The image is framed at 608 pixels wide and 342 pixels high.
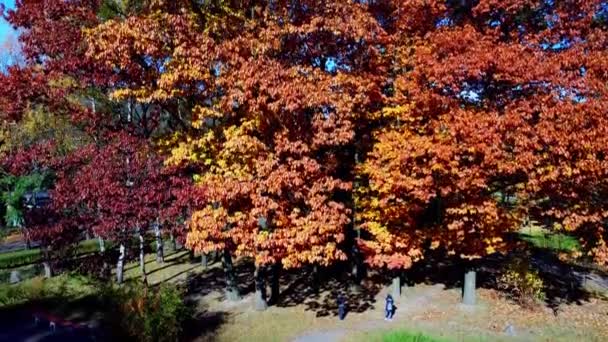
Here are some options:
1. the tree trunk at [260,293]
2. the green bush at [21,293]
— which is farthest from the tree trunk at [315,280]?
the green bush at [21,293]

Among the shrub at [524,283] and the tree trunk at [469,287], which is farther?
the tree trunk at [469,287]

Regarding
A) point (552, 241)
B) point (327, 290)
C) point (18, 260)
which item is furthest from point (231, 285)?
point (552, 241)

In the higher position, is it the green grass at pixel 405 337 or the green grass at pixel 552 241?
the green grass at pixel 405 337

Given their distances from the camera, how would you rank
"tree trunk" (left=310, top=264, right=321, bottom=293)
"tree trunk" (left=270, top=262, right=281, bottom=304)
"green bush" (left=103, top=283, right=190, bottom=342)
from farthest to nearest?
"tree trunk" (left=310, top=264, right=321, bottom=293) < "tree trunk" (left=270, top=262, right=281, bottom=304) < "green bush" (left=103, top=283, right=190, bottom=342)

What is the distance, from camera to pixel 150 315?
13.8 metres

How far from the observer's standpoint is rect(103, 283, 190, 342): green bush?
13.7 meters

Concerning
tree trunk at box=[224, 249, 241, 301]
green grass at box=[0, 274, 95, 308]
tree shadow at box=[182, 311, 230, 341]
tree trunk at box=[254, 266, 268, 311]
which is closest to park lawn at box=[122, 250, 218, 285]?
green grass at box=[0, 274, 95, 308]

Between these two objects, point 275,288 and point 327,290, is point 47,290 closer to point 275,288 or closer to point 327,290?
point 275,288

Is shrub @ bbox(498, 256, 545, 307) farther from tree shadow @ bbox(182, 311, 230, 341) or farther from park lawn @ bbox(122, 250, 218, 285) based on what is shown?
park lawn @ bbox(122, 250, 218, 285)

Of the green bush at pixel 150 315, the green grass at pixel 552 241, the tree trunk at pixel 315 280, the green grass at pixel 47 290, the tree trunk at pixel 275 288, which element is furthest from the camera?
the green grass at pixel 552 241

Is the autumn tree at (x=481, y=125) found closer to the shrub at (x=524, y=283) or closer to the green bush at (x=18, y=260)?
the shrub at (x=524, y=283)

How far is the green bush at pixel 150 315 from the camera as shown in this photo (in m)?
13.7

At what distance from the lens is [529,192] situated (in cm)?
1537

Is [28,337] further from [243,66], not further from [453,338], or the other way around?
[453,338]
